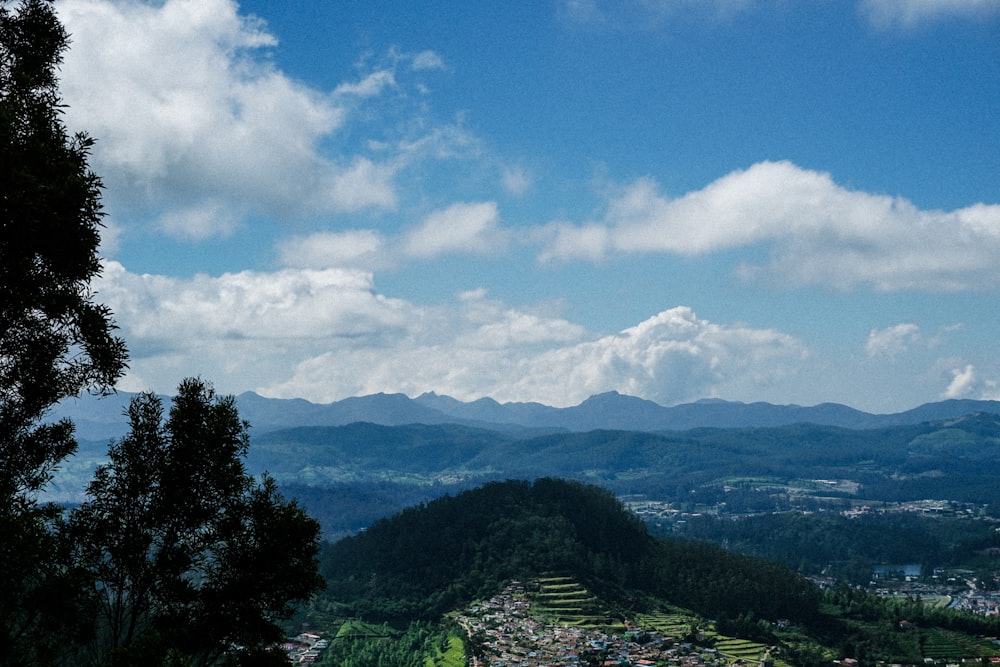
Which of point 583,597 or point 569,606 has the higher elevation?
point 583,597

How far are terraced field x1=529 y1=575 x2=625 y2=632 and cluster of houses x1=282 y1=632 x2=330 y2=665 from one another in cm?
3441

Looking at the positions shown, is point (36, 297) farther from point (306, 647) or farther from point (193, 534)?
point (306, 647)

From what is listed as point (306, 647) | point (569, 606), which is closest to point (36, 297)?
point (306, 647)

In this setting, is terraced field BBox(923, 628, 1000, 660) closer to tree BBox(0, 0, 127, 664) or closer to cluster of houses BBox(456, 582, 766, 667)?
cluster of houses BBox(456, 582, 766, 667)

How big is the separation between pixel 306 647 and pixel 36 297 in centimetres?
10584

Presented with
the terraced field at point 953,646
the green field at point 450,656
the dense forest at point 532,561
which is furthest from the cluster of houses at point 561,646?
the terraced field at point 953,646

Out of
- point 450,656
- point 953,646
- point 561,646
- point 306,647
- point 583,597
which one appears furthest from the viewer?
point 583,597

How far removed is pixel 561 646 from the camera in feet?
325

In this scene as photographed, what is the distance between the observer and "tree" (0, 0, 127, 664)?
570 inches

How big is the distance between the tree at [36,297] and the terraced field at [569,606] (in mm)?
103704

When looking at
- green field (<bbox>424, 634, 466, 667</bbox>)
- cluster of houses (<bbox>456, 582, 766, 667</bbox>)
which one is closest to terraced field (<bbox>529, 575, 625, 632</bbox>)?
cluster of houses (<bbox>456, 582, 766, 667</bbox>)

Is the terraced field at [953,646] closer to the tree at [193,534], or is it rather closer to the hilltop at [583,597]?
the hilltop at [583,597]

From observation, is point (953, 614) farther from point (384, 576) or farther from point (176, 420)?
point (176, 420)

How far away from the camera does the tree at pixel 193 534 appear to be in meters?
18.8
